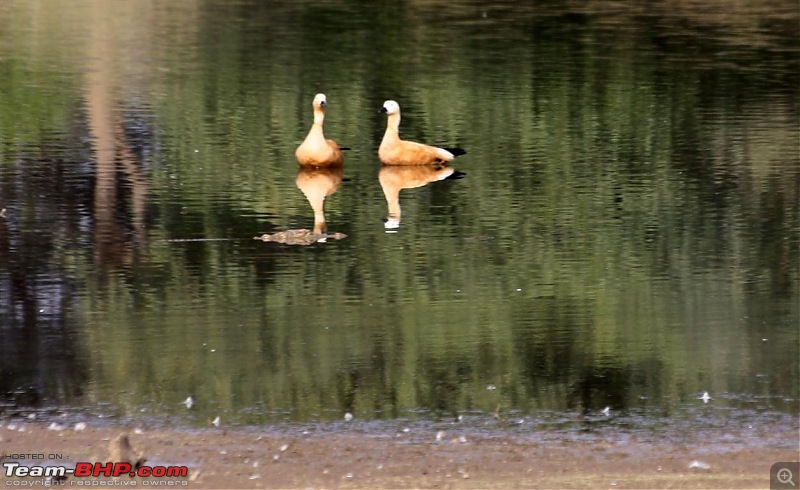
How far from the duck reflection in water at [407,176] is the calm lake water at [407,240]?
0.06 metres

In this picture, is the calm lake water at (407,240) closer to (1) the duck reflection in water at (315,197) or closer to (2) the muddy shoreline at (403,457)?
(1) the duck reflection in water at (315,197)

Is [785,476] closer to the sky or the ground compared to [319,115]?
closer to the ground

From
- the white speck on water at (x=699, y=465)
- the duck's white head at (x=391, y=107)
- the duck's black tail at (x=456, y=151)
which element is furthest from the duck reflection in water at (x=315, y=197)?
the white speck on water at (x=699, y=465)

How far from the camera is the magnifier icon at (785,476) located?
720 centimetres

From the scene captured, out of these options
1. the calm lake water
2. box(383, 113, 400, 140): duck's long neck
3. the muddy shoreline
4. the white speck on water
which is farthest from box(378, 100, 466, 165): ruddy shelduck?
the white speck on water

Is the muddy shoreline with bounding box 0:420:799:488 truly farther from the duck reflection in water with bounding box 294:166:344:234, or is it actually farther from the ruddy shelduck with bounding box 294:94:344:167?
the ruddy shelduck with bounding box 294:94:344:167

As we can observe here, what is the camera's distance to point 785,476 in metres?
7.25

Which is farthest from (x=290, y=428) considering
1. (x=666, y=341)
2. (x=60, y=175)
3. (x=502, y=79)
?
(x=502, y=79)

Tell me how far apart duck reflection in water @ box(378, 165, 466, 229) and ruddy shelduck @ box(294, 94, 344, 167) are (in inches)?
18.8

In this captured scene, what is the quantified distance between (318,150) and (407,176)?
2.95ft

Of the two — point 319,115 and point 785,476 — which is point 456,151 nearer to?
point 319,115

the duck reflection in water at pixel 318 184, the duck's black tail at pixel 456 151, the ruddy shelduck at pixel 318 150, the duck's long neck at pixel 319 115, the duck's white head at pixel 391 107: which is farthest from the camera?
the duck's white head at pixel 391 107

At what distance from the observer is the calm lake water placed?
344 inches

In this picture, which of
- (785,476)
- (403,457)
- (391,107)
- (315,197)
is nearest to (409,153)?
(391,107)
